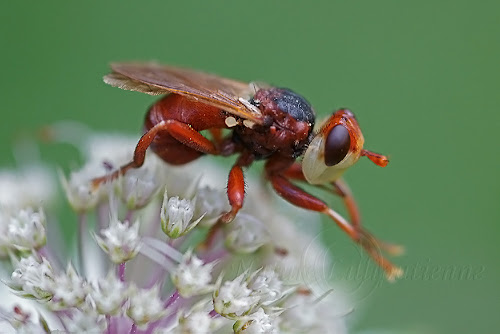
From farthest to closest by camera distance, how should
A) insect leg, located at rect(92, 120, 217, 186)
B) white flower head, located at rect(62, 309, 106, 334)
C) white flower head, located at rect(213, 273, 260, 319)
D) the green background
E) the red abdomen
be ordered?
the green background
the red abdomen
insect leg, located at rect(92, 120, 217, 186)
white flower head, located at rect(213, 273, 260, 319)
white flower head, located at rect(62, 309, 106, 334)

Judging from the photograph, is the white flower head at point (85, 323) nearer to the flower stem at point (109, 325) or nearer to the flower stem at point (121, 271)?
the flower stem at point (109, 325)

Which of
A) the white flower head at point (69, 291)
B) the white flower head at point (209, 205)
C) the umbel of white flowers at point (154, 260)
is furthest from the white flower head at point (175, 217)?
the white flower head at point (69, 291)

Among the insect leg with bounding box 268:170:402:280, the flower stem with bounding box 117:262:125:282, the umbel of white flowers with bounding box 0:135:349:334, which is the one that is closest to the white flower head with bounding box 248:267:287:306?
the umbel of white flowers with bounding box 0:135:349:334

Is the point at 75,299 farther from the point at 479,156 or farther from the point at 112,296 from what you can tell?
the point at 479,156

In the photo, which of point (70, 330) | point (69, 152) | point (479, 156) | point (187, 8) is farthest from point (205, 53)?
point (70, 330)

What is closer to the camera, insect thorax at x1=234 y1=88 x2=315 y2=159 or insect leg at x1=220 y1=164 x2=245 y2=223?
insect leg at x1=220 y1=164 x2=245 y2=223

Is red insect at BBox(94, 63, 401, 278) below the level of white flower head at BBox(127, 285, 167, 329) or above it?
above

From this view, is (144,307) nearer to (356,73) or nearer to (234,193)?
(234,193)

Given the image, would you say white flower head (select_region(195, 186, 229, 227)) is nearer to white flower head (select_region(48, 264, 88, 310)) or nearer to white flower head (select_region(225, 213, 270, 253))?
white flower head (select_region(225, 213, 270, 253))

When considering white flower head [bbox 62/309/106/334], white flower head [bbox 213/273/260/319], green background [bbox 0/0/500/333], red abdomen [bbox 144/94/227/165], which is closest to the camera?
white flower head [bbox 62/309/106/334]
